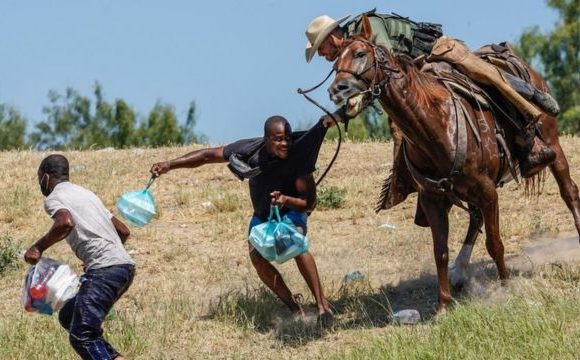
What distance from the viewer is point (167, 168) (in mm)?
10070

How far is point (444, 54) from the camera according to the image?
10828 millimetres

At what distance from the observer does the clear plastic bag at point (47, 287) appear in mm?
8695

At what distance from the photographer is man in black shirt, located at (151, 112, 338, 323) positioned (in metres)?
9.99

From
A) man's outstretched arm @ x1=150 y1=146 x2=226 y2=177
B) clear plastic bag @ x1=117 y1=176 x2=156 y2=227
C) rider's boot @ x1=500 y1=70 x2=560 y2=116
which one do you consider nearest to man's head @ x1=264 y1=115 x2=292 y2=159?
man's outstretched arm @ x1=150 y1=146 x2=226 y2=177

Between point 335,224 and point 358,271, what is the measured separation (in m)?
2.22

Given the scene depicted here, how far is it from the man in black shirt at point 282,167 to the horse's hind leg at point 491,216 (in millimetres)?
1373

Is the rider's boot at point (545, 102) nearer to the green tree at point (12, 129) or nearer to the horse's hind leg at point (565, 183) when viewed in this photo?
the horse's hind leg at point (565, 183)

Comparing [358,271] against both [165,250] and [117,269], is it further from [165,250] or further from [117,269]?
[117,269]

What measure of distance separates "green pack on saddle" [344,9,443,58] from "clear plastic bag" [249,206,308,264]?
1643 millimetres

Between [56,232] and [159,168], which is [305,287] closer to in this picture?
[159,168]

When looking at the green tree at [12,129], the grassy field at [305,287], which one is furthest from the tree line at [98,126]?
the grassy field at [305,287]

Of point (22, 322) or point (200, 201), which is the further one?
point (200, 201)

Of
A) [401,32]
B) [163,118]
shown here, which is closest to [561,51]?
[163,118]

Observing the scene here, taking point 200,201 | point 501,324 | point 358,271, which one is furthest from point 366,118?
point 501,324
